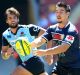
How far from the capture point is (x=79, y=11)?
1085 cm

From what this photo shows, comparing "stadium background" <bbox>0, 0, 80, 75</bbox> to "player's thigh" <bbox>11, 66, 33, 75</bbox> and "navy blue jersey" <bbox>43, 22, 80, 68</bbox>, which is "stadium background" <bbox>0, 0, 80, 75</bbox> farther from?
"navy blue jersey" <bbox>43, 22, 80, 68</bbox>

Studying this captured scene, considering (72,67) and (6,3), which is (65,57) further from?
(6,3)

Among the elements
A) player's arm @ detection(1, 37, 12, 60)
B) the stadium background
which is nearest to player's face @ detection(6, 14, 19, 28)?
player's arm @ detection(1, 37, 12, 60)

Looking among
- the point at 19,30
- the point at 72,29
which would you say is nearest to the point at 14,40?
the point at 19,30

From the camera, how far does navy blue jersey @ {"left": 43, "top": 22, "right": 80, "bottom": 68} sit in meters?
7.57

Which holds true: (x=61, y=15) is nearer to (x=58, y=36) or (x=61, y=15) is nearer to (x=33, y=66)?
(x=58, y=36)

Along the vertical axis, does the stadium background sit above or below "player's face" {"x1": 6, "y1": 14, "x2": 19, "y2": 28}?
below

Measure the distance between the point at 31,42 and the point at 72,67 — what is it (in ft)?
2.67

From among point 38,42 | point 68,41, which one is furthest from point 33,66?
point 68,41

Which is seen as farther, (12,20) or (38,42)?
(12,20)

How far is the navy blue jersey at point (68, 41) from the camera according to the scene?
7.57m

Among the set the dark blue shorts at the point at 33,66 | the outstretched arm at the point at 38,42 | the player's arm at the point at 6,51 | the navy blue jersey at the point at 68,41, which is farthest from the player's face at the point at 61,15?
the player's arm at the point at 6,51

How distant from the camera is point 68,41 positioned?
753cm

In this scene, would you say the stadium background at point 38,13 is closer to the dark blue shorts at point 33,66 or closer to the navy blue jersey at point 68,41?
the dark blue shorts at point 33,66
